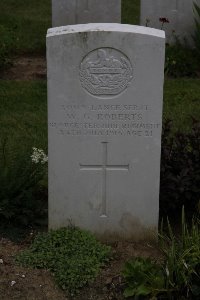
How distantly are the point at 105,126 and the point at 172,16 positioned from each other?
5.42 metres

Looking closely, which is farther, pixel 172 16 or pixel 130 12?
pixel 130 12

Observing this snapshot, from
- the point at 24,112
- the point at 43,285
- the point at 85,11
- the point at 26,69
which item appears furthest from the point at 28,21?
the point at 43,285

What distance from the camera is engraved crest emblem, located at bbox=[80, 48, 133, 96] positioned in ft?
15.8

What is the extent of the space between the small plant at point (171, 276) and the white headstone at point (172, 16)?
5937 millimetres

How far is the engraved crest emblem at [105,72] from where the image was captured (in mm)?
4824

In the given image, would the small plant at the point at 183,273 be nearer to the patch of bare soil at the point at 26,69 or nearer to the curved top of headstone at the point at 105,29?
the curved top of headstone at the point at 105,29

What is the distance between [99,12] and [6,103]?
256 cm

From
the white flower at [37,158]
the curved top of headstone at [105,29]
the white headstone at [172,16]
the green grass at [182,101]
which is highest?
the white headstone at [172,16]

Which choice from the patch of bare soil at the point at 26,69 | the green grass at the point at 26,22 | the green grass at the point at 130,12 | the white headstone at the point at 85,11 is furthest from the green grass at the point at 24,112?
the green grass at the point at 130,12

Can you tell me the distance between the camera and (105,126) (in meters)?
4.98

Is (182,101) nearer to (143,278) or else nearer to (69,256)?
(69,256)

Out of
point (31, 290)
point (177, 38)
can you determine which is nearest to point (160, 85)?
point (31, 290)

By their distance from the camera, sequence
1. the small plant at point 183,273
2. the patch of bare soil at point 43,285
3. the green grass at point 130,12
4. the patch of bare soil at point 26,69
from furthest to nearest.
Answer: the green grass at point 130,12, the patch of bare soil at point 26,69, the patch of bare soil at point 43,285, the small plant at point 183,273

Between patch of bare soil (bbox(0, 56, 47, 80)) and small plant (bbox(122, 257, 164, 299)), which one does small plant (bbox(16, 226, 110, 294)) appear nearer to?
small plant (bbox(122, 257, 164, 299))
